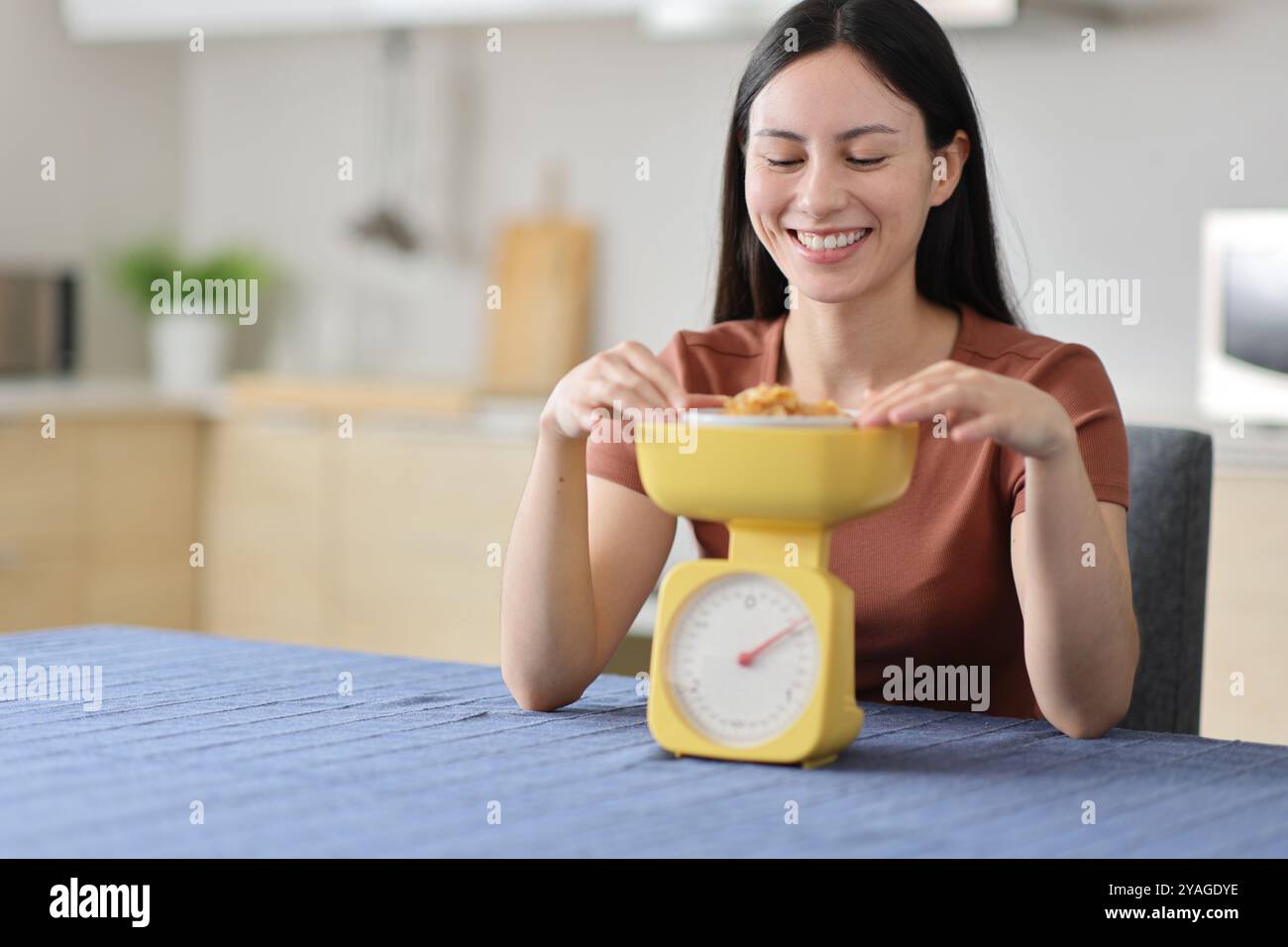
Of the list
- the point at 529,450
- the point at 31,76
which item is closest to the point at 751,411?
the point at 529,450

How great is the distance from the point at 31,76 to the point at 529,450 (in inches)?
62.9

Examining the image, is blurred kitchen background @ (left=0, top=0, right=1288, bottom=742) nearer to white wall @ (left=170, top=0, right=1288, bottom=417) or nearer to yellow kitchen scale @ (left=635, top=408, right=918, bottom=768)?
white wall @ (left=170, top=0, right=1288, bottom=417)

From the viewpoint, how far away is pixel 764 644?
1.09 m

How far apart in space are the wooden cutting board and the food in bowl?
2.61m

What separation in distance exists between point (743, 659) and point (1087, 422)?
0.46 meters

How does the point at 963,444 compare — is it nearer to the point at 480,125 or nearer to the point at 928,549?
the point at 928,549

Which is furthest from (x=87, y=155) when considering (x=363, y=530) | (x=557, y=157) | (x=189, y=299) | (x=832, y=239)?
(x=832, y=239)

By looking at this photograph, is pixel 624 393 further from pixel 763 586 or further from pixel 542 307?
pixel 542 307

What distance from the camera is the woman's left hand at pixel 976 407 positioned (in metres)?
1.06

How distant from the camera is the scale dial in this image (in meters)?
1.08

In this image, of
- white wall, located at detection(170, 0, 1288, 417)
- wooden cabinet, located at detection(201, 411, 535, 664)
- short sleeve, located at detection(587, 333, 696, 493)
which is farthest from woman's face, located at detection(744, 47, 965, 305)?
wooden cabinet, located at detection(201, 411, 535, 664)

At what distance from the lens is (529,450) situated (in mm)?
3230

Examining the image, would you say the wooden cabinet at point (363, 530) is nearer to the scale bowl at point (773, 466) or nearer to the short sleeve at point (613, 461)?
the short sleeve at point (613, 461)

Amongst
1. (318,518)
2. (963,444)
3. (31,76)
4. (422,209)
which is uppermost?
(31,76)
